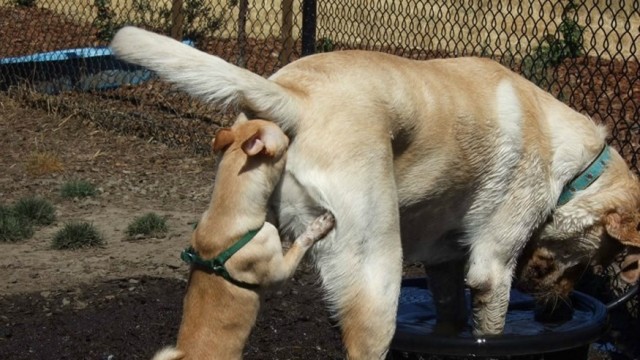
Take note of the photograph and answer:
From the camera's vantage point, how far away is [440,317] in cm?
554

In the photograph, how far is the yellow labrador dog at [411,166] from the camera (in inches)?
156

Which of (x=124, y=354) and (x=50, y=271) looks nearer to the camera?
(x=124, y=354)

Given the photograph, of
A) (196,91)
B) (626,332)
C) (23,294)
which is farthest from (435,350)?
(23,294)

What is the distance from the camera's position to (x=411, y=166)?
437 cm

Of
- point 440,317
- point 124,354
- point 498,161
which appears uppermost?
point 498,161

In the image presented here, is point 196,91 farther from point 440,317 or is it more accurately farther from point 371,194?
point 440,317

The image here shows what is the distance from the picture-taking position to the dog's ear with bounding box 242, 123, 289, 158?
3857mm

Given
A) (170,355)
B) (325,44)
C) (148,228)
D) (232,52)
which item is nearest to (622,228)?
(170,355)

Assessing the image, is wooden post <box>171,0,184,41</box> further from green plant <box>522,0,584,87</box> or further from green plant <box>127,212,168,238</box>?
green plant <box>127,212,168,238</box>

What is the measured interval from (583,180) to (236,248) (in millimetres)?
1821

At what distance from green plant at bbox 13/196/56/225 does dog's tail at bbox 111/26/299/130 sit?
14.7 feet

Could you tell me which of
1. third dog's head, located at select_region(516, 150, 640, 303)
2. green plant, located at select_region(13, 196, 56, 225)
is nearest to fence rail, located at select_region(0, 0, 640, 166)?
green plant, located at select_region(13, 196, 56, 225)

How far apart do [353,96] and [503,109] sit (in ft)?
3.04

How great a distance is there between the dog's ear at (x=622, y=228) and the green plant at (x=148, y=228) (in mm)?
3700
